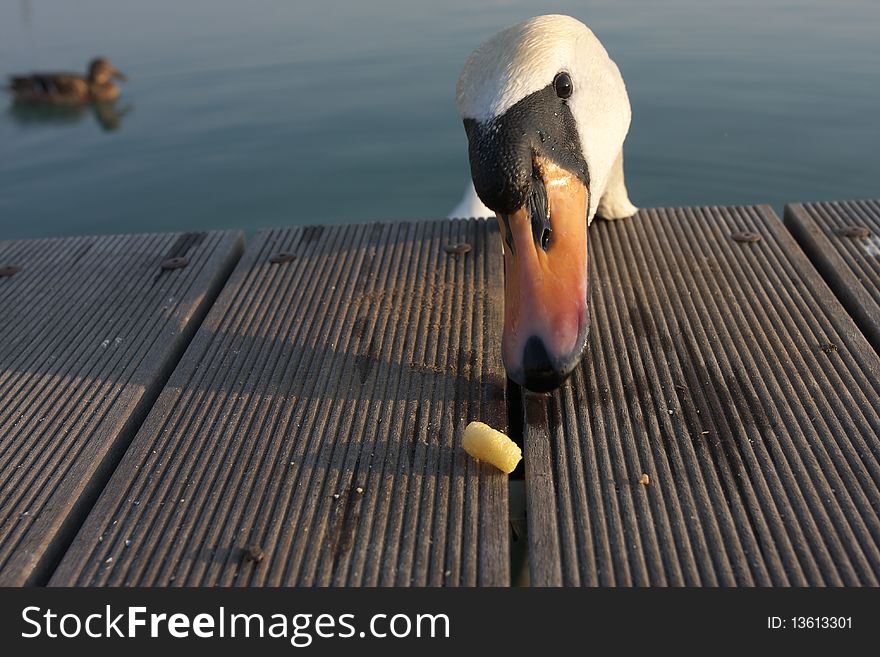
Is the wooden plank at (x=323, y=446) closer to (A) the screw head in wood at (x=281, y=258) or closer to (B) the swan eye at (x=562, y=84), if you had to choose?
(A) the screw head in wood at (x=281, y=258)

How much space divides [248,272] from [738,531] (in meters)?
2.29

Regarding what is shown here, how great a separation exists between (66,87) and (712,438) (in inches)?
403

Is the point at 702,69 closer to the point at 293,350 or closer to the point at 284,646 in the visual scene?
the point at 293,350

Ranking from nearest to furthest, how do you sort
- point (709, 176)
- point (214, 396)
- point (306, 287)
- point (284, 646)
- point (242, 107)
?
point (284, 646) < point (214, 396) < point (306, 287) < point (709, 176) < point (242, 107)

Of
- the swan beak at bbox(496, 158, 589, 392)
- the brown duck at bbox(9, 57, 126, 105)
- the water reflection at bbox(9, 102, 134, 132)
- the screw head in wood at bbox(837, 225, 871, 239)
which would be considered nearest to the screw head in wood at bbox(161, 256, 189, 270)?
the swan beak at bbox(496, 158, 589, 392)

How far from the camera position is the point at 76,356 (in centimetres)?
283

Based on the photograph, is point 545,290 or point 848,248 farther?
point 848,248

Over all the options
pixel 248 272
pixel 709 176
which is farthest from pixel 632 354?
pixel 709 176

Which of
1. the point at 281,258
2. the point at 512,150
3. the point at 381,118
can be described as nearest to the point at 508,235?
the point at 512,150

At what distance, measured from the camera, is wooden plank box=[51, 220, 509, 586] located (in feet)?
6.31

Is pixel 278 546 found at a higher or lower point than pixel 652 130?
higher

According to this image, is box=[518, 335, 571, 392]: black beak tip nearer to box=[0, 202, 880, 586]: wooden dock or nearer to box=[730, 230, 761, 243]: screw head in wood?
box=[0, 202, 880, 586]: wooden dock

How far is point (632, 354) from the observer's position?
259 centimetres

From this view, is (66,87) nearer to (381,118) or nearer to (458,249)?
(381,118)
